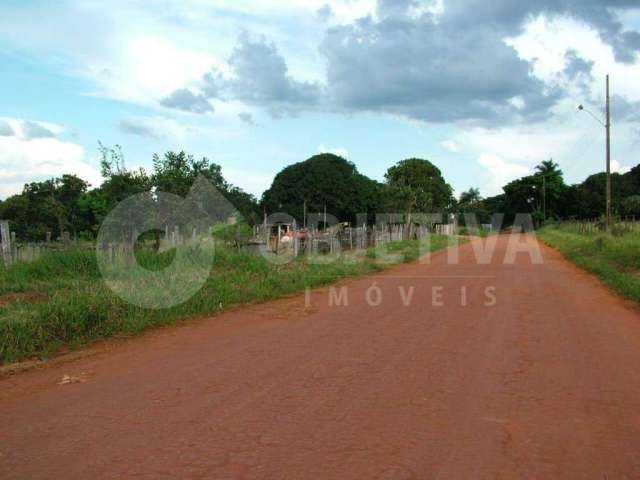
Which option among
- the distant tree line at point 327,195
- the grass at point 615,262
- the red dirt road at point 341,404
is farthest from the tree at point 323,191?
the red dirt road at point 341,404

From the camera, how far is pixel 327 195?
63.2 metres

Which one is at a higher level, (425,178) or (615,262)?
(425,178)

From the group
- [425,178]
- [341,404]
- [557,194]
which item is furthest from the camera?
[557,194]

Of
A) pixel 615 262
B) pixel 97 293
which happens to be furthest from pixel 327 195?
pixel 97 293

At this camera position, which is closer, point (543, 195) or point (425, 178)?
point (425, 178)

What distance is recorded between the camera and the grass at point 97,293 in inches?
302

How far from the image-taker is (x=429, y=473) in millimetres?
3805

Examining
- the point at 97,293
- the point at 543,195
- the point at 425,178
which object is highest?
the point at 425,178

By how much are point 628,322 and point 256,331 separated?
18.5ft

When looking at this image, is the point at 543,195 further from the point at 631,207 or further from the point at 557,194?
the point at 631,207

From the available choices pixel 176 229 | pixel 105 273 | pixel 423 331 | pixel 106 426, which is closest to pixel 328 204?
pixel 176 229

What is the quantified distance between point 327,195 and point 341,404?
5838cm

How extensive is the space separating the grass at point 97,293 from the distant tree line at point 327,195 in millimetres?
2547
